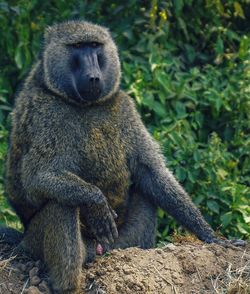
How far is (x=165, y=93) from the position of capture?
6.51m

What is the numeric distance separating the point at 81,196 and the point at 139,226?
56 cm

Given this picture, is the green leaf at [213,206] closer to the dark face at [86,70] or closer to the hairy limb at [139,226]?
the hairy limb at [139,226]

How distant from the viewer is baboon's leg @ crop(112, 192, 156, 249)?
16.6 ft

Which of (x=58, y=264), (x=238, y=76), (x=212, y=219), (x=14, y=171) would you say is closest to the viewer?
(x=58, y=264)

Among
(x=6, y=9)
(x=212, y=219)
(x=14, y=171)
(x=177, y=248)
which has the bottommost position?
(x=212, y=219)

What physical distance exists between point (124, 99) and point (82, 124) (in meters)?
0.36

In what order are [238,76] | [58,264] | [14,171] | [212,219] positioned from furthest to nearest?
[238,76] < [212,219] < [14,171] < [58,264]

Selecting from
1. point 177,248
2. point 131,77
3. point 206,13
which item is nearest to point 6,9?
point 131,77

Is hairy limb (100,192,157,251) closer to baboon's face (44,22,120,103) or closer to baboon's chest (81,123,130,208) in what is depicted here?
baboon's chest (81,123,130,208)

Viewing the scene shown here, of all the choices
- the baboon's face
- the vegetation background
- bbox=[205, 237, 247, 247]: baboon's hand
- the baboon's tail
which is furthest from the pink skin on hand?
the vegetation background

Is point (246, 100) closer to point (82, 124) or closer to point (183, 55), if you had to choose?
point (183, 55)

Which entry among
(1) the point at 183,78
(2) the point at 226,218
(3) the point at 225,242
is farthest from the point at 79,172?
(1) the point at 183,78

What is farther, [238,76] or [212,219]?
[238,76]

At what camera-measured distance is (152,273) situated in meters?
4.67
